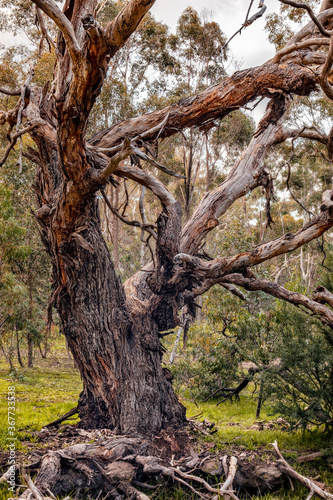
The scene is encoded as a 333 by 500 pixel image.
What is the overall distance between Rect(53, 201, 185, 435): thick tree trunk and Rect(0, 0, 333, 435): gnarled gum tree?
0.04ft

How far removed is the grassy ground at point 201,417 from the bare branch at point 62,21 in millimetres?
3619

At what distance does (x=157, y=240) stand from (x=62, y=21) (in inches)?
100

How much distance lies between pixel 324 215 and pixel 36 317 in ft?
34.1

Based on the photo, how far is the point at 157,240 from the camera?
485cm

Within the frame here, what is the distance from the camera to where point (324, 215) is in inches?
190

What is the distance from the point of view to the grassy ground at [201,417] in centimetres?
470

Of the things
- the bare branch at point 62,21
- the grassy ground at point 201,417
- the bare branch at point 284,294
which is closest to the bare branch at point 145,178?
the bare branch at point 284,294

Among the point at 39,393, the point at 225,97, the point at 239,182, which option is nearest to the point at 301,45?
the point at 225,97

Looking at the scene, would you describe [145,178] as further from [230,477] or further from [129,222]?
[230,477]

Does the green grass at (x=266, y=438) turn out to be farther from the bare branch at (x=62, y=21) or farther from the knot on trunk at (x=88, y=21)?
the knot on trunk at (x=88, y=21)

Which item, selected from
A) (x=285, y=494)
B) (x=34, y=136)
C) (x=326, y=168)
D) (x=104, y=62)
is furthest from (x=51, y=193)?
(x=326, y=168)

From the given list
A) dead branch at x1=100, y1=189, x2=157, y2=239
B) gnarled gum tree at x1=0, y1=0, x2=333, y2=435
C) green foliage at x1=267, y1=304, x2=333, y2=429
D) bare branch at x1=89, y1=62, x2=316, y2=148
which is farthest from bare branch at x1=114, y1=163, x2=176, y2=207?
green foliage at x1=267, y1=304, x2=333, y2=429

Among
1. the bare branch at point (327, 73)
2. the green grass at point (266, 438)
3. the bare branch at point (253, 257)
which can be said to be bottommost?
the green grass at point (266, 438)

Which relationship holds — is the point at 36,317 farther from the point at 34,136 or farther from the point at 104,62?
the point at 104,62
